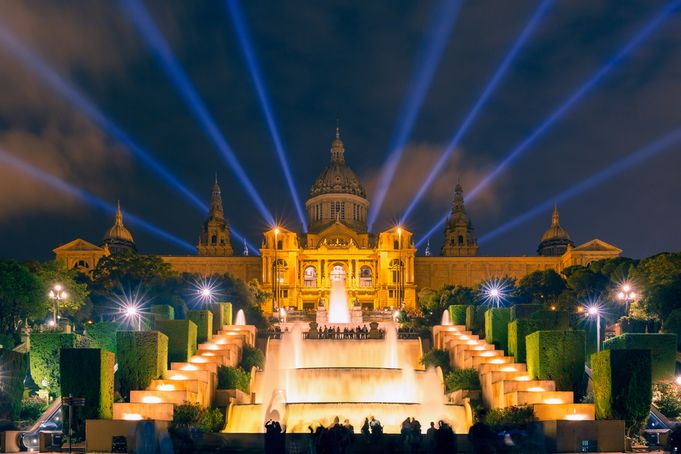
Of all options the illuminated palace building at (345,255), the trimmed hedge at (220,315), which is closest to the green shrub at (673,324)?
the trimmed hedge at (220,315)

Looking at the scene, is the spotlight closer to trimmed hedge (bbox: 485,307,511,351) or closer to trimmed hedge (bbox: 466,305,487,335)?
trimmed hedge (bbox: 466,305,487,335)

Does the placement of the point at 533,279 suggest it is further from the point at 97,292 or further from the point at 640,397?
the point at 640,397

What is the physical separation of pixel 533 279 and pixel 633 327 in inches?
1832

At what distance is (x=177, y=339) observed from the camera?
176 ft

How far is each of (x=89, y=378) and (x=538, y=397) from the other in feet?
60.9

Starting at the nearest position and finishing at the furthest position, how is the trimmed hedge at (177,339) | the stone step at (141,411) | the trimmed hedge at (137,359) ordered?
the stone step at (141,411), the trimmed hedge at (137,359), the trimmed hedge at (177,339)

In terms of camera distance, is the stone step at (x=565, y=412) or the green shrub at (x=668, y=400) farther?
the green shrub at (x=668, y=400)

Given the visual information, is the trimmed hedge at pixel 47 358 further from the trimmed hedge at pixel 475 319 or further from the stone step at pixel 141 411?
the trimmed hedge at pixel 475 319

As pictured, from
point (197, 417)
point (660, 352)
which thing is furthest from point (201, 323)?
point (660, 352)

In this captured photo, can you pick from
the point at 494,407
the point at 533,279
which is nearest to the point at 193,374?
the point at 494,407

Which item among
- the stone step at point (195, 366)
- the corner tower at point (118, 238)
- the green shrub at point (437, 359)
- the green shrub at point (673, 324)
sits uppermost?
the corner tower at point (118, 238)

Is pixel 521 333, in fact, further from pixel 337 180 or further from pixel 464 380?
pixel 337 180

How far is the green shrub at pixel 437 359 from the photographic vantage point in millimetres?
58906

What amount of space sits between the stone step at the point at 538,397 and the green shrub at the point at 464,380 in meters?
6.16
